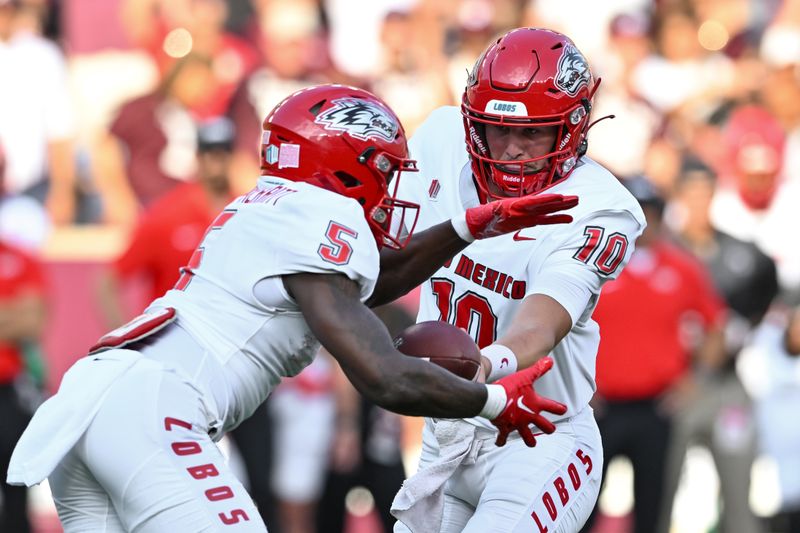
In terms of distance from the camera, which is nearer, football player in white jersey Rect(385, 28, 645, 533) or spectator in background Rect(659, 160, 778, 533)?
football player in white jersey Rect(385, 28, 645, 533)

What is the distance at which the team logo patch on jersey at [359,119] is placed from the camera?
4.09 m

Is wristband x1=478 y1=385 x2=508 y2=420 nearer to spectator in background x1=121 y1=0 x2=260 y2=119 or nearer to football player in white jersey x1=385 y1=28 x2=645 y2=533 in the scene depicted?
football player in white jersey x1=385 y1=28 x2=645 y2=533

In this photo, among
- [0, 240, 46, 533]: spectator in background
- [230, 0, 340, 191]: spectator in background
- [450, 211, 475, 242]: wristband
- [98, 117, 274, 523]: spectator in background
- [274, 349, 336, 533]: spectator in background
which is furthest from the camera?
[230, 0, 340, 191]: spectator in background

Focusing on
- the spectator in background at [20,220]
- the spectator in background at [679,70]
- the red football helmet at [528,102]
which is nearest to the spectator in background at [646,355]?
the spectator in background at [679,70]

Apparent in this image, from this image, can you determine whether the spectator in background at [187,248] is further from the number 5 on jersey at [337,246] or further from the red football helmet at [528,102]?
the number 5 on jersey at [337,246]

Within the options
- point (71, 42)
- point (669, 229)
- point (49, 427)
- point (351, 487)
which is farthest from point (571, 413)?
point (71, 42)

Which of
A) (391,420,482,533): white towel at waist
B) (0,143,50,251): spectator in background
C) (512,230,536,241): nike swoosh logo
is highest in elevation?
(512,230,536,241): nike swoosh logo

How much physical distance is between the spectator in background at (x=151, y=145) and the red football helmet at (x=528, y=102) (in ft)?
16.1

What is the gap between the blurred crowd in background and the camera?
316 inches

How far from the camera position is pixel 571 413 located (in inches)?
180

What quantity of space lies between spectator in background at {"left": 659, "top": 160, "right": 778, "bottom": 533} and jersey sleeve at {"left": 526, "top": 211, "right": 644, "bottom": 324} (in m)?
4.10

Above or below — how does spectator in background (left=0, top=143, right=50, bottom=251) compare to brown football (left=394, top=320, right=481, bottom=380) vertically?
below

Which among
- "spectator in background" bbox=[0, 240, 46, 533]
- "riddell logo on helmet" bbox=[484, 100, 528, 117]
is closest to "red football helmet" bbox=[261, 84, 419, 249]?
"riddell logo on helmet" bbox=[484, 100, 528, 117]

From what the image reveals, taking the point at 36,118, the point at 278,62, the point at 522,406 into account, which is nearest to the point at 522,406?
the point at 522,406
